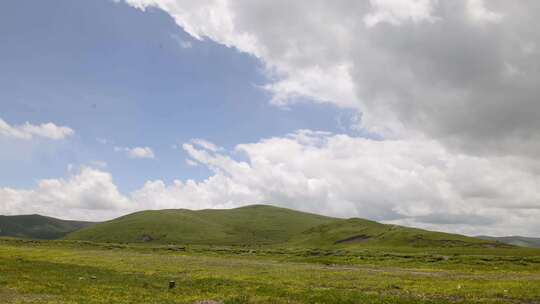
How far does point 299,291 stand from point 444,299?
408 inches

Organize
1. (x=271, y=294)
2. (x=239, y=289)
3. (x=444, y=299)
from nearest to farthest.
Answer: (x=444, y=299) → (x=271, y=294) → (x=239, y=289)

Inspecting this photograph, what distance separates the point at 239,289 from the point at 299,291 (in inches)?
199

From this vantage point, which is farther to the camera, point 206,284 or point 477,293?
point 206,284

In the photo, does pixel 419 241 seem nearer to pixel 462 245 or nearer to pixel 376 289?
pixel 462 245

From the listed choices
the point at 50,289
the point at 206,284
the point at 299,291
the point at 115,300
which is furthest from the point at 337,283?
the point at 50,289

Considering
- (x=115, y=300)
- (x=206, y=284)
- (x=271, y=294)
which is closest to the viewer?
(x=115, y=300)

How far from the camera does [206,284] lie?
39062mm

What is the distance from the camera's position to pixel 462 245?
18300 centimetres

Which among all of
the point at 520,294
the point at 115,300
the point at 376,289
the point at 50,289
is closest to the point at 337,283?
the point at 376,289

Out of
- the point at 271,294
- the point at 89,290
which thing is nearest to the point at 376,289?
the point at 271,294

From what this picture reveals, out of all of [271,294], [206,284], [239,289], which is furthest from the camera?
[206,284]

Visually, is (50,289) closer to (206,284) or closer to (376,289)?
(206,284)

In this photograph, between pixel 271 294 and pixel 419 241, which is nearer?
pixel 271 294

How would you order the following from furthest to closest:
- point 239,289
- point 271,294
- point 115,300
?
point 239,289, point 271,294, point 115,300
